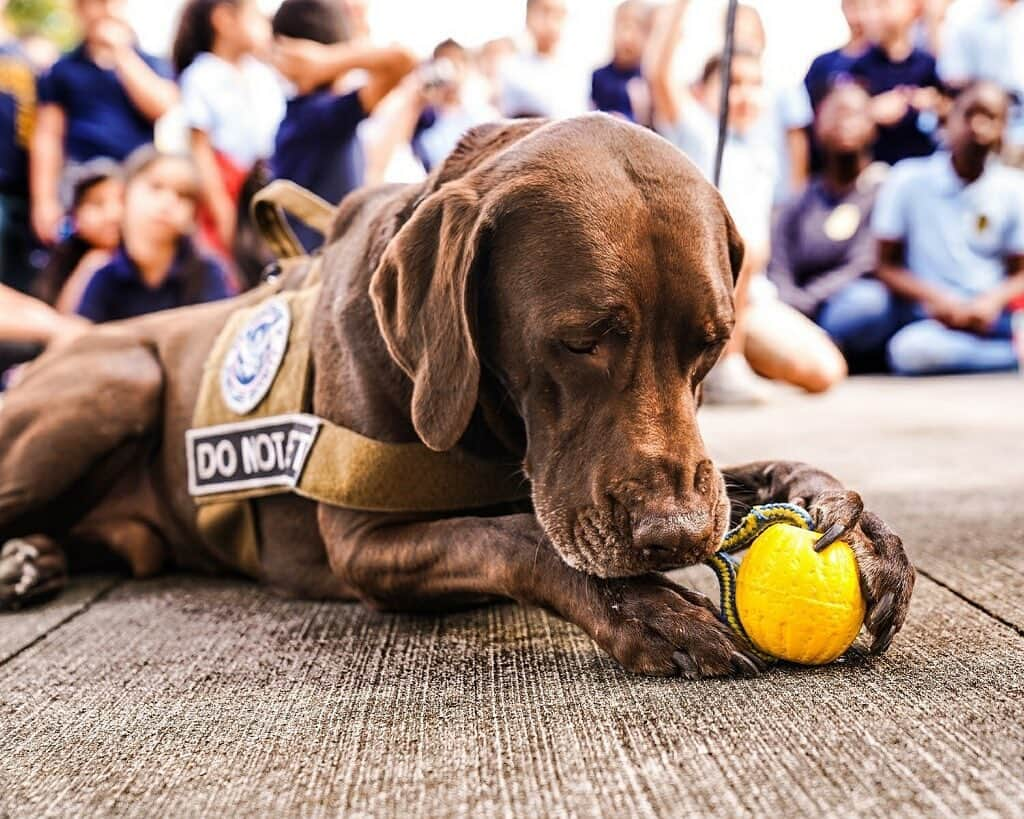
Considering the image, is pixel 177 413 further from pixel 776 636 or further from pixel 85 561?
pixel 776 636

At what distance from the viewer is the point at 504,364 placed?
207cm

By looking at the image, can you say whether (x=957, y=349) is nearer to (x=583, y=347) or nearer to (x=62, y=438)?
(x=62, y=438)

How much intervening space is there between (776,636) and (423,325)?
0.85m

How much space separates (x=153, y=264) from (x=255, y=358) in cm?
416

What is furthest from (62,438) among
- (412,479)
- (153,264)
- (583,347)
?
(153,264)

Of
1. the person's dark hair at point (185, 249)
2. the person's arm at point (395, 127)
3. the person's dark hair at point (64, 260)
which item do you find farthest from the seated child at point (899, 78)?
the person's dark hair at point (64, 260)

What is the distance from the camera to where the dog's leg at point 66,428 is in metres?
2.93

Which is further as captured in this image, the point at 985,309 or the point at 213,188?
the point at 985,309

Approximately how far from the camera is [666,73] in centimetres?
662

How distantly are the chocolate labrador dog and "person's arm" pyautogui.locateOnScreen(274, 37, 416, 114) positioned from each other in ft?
9.11

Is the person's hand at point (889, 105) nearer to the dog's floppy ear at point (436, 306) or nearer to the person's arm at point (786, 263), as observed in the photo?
the person's arm at point (786, 263)

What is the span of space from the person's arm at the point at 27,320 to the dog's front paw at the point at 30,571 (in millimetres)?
3966

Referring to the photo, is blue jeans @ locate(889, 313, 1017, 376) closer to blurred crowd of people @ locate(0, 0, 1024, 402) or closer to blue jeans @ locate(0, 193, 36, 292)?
blurred crowd of people @ locate(0, 0, 1024, 402)

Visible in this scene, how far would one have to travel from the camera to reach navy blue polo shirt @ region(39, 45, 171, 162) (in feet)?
22.9
